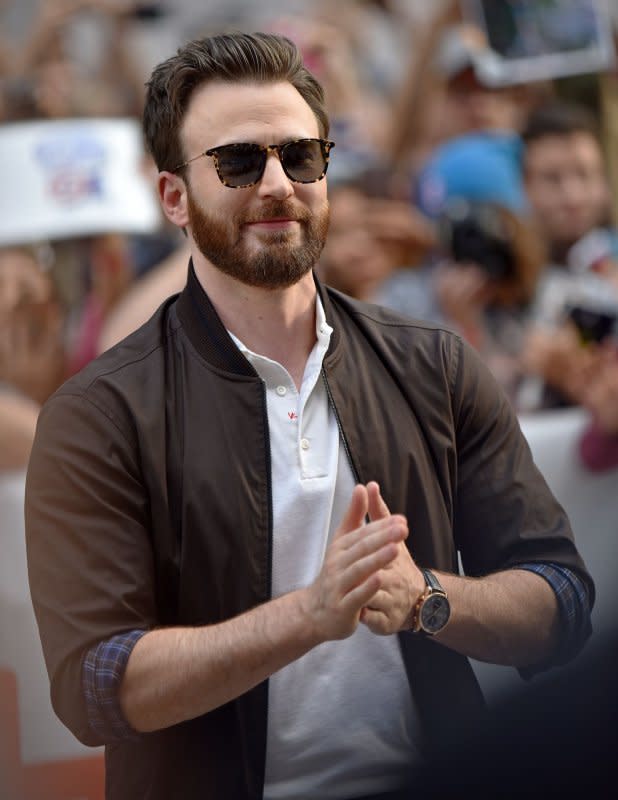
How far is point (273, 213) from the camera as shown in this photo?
1969 mm

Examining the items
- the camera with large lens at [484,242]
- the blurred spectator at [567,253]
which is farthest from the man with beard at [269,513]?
the camera with large lens at [484,242]

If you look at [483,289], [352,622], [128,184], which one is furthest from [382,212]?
[352,622]

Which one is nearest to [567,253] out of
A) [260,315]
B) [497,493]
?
[497,493]

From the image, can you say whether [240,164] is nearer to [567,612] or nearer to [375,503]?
[375,503]

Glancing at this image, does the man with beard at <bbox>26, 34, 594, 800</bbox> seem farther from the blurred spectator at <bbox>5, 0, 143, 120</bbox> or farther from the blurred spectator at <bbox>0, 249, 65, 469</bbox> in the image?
the blurred spectator at <bbox>5, 0, 143, 120</bbox>

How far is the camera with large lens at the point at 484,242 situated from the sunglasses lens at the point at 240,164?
2223 millimetres

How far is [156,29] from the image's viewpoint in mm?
6840

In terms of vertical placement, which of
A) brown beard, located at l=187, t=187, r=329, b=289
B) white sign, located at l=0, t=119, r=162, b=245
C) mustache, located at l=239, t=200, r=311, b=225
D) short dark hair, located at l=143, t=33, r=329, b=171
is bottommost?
white sign, located at l=0, t=119, r=162, b=245

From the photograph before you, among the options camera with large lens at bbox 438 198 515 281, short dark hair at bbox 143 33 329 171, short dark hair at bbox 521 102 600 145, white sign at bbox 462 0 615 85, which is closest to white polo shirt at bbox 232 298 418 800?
short dark hair at bbox 143 33 329 171

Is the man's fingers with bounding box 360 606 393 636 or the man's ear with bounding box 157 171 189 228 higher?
the man's ear with bounding box 157 171 189 228

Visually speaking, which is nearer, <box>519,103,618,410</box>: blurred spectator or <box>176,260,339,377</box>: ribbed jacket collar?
<box>176,260,339,377</box>: ribbed jacket collar

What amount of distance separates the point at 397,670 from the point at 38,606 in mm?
604

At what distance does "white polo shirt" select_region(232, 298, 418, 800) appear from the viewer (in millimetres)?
1990

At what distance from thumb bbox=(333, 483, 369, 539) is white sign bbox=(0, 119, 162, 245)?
8.92 ft
